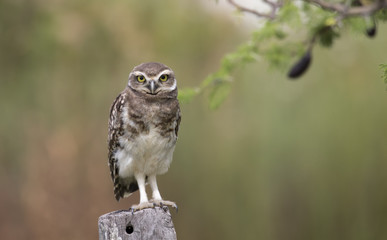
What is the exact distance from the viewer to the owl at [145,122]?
11.0ft

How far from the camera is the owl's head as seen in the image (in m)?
3.32

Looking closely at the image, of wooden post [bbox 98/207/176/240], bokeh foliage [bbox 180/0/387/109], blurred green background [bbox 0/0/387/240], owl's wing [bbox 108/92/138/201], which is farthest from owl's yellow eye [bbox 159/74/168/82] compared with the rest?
blurred green background [bbox 0/0/387/240]

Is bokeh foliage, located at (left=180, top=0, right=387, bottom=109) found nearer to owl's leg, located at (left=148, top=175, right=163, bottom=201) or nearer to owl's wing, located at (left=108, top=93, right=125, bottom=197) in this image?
owl's wing, located at (left=108, top=93, right=125, bottom=197)

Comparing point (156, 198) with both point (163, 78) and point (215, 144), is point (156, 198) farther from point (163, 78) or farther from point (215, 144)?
point (215, 144)

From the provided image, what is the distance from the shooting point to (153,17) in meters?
6.35

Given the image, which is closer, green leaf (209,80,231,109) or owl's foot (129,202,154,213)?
owl's foot (129,202,154,213)

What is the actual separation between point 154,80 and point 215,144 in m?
2.57

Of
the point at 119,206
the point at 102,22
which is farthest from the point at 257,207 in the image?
the point at 102,22

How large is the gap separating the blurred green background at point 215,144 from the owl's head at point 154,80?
2.30 metres

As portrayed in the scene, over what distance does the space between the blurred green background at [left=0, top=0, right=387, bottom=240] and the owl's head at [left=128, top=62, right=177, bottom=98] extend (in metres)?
2.30

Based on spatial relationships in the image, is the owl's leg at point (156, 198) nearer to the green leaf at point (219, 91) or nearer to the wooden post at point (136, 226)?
the wooden post at point (136, 226)

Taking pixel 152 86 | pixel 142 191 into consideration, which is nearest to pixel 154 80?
pixel 152 86

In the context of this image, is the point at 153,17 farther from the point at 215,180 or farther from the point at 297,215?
the point at 297,215

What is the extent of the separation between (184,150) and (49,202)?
133 cm
